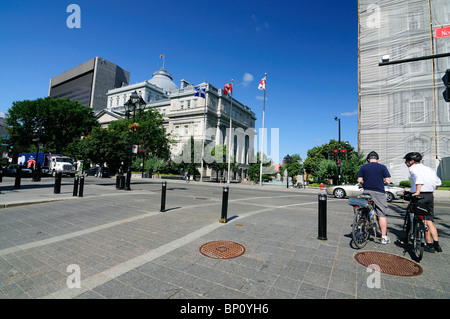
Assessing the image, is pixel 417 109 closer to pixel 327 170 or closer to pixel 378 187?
pixel 327 170

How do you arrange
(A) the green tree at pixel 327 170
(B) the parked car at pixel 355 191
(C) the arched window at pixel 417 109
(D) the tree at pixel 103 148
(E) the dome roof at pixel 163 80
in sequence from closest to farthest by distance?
(B) the parked car at pixel 355 191 → (C) the arched window at pixel 417 109 → (A) the green tree at pixel 327 170 → (D) the tree at pixel 103 148 → (E) the dome roof at pixel 163 80

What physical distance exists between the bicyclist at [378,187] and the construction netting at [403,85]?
2325 centimetres

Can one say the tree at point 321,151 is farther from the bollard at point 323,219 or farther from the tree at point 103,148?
the bollard at point 323,219

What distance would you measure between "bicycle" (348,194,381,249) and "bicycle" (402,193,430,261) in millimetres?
607

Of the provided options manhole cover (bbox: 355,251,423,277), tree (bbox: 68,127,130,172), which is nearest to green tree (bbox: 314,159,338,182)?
manhole cover (bbox: 355,251,423,277)

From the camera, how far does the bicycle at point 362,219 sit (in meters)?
4.17

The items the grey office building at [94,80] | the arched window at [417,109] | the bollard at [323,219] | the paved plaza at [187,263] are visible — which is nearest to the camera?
the paved plaza at [187,263]

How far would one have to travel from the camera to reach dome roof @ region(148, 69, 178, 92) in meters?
76.9

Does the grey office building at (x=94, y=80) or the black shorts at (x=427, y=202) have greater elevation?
the grey office building at (x=94, y=80)

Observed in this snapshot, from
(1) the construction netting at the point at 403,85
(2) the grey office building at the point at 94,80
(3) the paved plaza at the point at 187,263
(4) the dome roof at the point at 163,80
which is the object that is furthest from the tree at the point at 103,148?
(2) the grey office building at the point at 94,80
